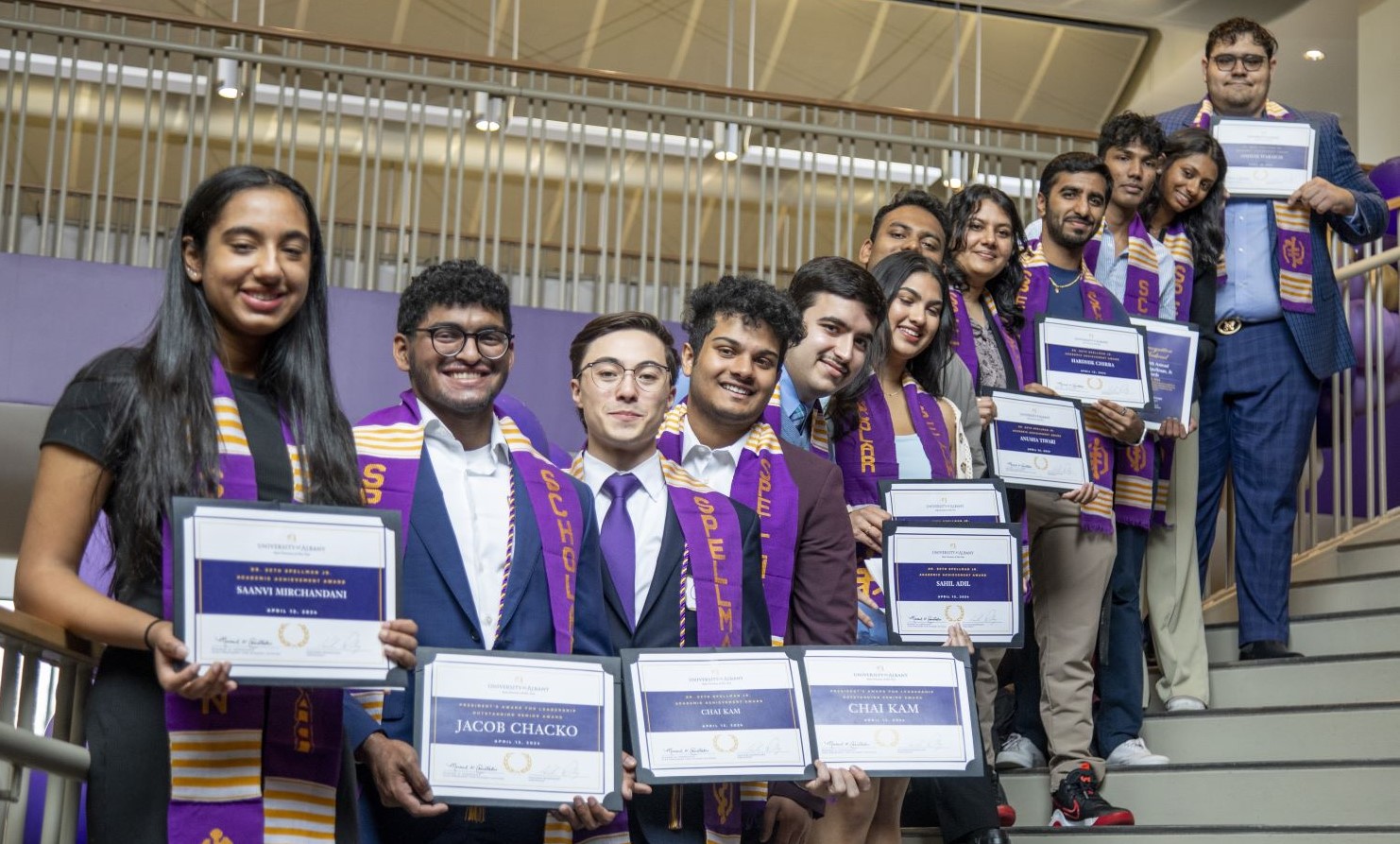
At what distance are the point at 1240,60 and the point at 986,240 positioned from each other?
1.29m

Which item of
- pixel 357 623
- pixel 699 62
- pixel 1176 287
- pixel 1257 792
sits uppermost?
pixel 699 62

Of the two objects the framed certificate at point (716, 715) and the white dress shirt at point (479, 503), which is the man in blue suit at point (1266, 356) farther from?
the white dress shirt at point (479, 503)

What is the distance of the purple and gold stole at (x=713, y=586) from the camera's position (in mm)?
2678

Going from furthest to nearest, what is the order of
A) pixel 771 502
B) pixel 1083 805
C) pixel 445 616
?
1. pixel 1083 805
2. pixel 771 502
3. pixel 445 616

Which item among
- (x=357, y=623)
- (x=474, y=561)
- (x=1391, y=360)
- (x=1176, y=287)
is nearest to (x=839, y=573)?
(x=474, y=561)

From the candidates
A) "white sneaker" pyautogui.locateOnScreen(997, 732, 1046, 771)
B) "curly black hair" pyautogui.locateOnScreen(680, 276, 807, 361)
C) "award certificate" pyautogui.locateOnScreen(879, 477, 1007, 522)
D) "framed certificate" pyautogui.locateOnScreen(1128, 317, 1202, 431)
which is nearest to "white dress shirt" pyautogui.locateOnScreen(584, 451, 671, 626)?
"curly black hair" pyautogui.locateOnScreen(680, 276, 807, 361)

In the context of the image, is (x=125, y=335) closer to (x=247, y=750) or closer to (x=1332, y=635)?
(x=1332, y=635)

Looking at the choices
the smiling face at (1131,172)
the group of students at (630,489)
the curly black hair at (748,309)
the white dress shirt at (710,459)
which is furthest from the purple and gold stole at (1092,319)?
the white dress shirt at (710,459)

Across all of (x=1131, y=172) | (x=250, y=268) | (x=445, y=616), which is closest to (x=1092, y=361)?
(x=1131, y=172)

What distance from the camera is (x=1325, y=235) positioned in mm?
5051

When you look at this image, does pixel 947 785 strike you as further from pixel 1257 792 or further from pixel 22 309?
pixel 22 309

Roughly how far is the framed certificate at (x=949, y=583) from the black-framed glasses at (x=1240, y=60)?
2268 millimetres

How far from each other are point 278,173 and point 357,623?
24.6 inches

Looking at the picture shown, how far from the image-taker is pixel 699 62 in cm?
1027
